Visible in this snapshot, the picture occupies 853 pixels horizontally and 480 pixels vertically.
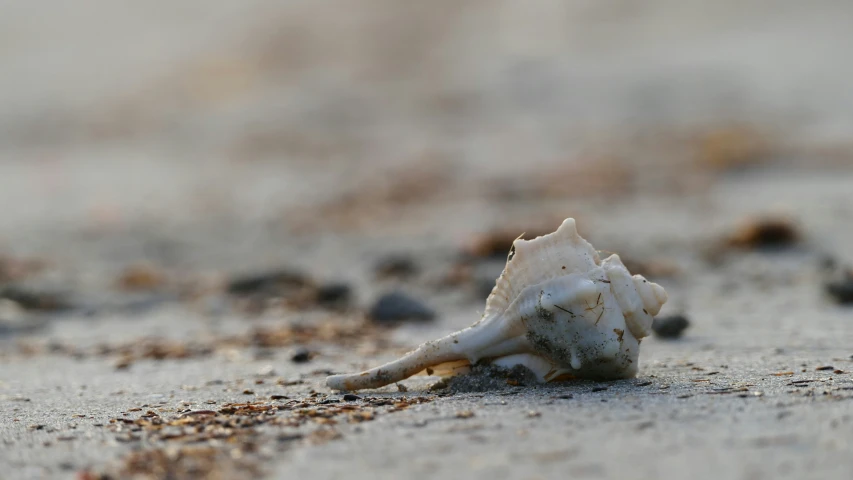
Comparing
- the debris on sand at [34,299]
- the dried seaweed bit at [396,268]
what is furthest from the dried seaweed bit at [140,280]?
the dried seaweed bit at [396,268]

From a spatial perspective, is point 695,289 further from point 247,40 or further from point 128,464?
point 247,40

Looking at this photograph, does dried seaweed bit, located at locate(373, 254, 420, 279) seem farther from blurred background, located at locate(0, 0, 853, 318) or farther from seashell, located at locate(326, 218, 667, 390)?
seashell, located at locate(326, 218, 667, 390)

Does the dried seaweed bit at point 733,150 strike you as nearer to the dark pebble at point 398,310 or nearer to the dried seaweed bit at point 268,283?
the dried seaweed bit at point 268,283

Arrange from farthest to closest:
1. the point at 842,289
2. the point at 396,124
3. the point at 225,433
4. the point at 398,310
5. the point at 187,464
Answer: the point at 396,124 → the point at 398,310 → the point at 842,289 → the point at 225,433 → the point at 187,464

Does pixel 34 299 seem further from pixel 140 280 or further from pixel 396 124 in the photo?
pixel 396 124

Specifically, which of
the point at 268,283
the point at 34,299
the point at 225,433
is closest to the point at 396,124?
the point at 268,283

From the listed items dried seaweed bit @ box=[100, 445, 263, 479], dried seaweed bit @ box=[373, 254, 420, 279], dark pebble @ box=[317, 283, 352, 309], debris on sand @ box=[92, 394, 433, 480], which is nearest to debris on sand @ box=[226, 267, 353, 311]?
dark pebble @ box=[317, 283, 352, 309]
